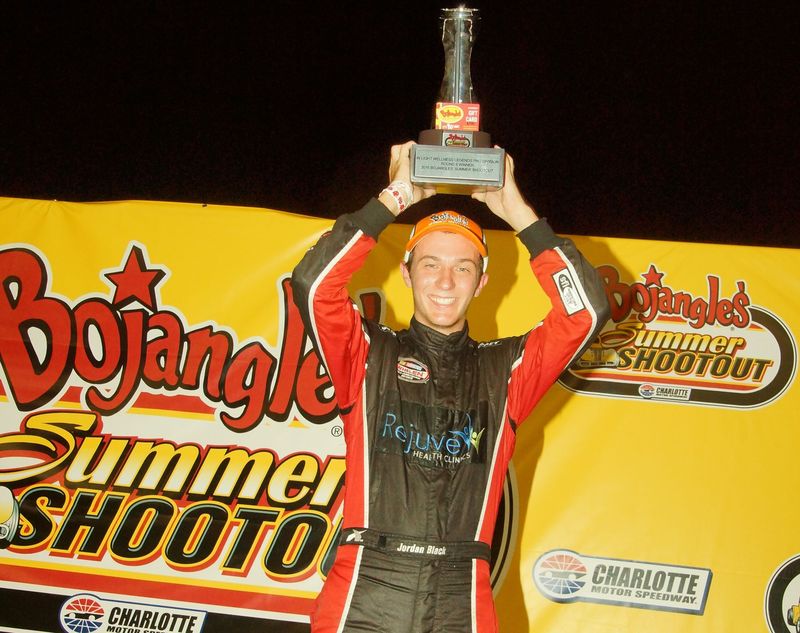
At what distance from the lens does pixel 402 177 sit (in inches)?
85.0

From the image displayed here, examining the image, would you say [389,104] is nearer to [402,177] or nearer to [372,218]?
[402,177]

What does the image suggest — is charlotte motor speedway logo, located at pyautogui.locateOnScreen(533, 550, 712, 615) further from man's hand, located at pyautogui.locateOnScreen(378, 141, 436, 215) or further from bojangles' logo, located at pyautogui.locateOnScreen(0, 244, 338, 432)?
man's hand, located at pyautogui.locateOnScreen(378, 141, 436, 215)

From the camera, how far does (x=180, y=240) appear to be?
3.07 m

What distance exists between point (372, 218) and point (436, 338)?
14.4 inches

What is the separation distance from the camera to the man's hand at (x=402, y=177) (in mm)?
2090

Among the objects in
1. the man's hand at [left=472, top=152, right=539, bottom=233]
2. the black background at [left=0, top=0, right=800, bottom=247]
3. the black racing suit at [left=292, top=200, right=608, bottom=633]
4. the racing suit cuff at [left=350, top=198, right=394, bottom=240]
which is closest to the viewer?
the black racing suit at [left=292, top=200, right=608, bottom=633]

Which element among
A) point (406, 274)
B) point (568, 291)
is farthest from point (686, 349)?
point (406, 274)

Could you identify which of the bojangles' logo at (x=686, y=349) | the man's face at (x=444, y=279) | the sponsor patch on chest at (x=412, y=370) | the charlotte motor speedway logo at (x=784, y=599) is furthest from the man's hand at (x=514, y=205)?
the charlotte motor speedway logo at (x=784, y=599)

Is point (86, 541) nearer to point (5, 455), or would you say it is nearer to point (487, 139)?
point (5, 455)

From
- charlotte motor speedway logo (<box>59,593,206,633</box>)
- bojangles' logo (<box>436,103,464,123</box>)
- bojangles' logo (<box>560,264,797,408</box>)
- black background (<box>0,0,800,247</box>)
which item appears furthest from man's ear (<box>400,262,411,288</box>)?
black background (<box>0,0,800,247</box>)

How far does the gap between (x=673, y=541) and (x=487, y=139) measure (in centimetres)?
166

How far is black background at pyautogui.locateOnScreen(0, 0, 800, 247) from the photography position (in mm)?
3775

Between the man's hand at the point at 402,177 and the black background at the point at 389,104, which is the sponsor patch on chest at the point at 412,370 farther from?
the black background at the point at 389,104

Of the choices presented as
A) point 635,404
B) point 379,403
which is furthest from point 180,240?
point 635,404
